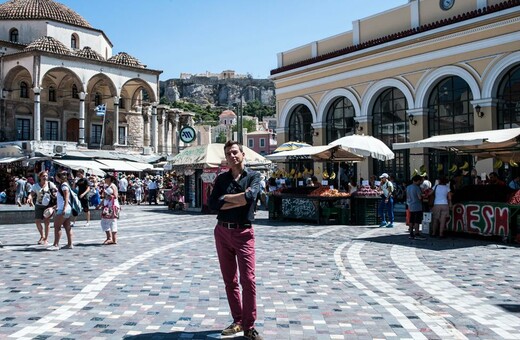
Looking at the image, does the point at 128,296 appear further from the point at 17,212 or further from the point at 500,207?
the point at 17,212

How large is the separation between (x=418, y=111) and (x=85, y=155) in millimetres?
20523

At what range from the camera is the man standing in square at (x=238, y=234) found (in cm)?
453

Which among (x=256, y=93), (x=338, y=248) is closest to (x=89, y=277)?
(x=338, y=248)

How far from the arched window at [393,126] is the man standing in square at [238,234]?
59.8 feet

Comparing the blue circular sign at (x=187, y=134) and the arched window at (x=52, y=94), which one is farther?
the arched window at (x=52, y=94)

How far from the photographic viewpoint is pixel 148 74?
135 ft

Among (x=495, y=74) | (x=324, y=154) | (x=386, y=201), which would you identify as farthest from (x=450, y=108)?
(x=386, y=201)

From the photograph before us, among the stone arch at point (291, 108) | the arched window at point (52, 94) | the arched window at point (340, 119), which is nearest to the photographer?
the arched window at point (340, 119)

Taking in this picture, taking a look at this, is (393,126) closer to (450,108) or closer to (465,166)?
(450,108)

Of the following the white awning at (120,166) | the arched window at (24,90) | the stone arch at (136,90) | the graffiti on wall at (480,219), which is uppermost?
the stone arch at (136,90)

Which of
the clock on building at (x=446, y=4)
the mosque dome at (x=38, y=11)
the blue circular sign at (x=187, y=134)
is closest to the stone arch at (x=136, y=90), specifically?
the mosque dome at (x=38, y=11)

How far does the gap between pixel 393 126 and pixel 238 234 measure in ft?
63.1

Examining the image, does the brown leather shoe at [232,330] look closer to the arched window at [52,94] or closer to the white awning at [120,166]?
the white awning at [120,166]

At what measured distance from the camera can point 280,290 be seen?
259 inches
